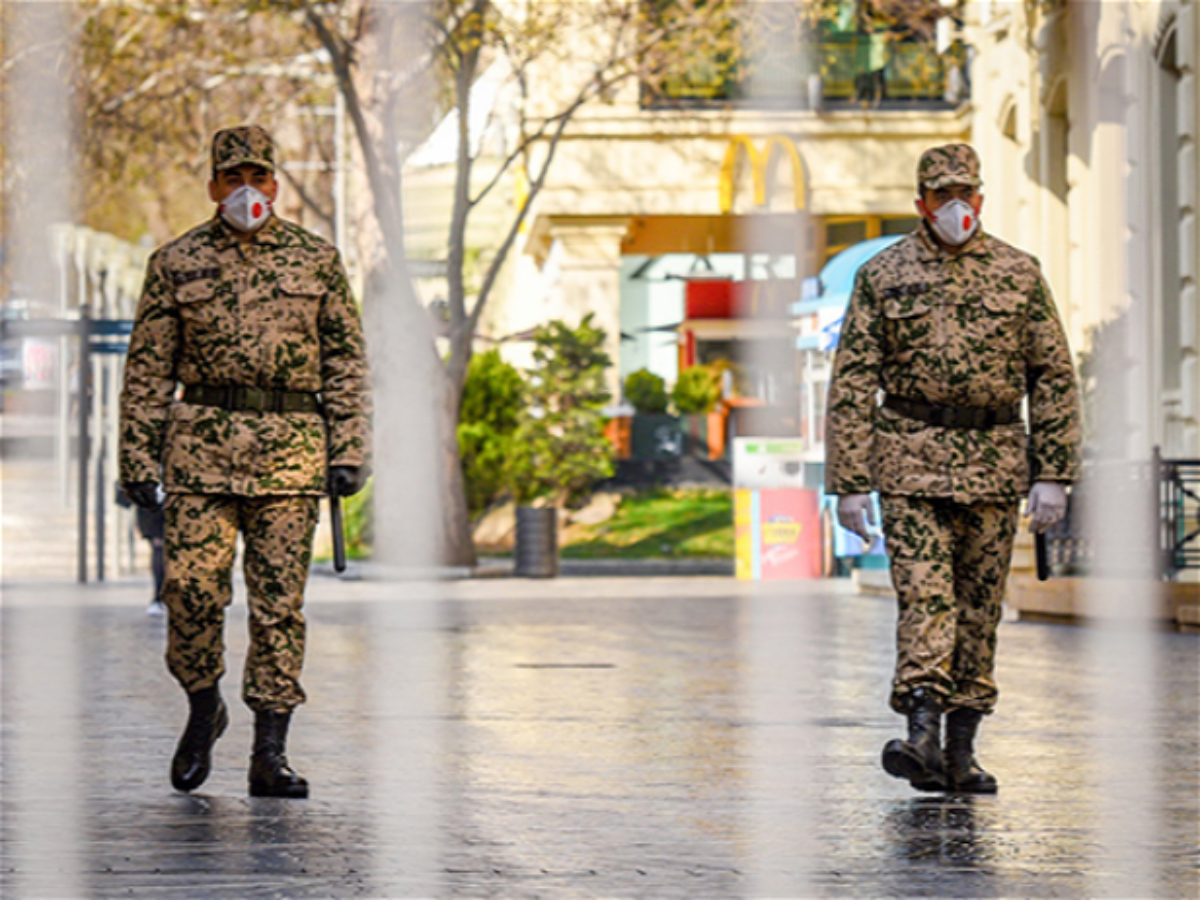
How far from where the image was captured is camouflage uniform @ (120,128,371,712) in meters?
7.21

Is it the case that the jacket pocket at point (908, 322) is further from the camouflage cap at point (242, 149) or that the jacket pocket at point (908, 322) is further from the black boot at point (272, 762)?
the black boot at point (272, 762)

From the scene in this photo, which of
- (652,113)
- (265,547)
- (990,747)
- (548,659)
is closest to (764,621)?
(548,659)

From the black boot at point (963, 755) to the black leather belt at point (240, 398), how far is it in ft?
7.15

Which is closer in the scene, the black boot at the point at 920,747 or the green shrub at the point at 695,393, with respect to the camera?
the black boot at the point at 920,747

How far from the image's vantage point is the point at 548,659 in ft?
43.1

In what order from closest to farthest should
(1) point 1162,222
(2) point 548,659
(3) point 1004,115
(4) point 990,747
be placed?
(4) point 990,747 → (2) point 548,659 → (1) point 1162,222 → (3) point 1004,115

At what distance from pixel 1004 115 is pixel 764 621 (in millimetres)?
11123

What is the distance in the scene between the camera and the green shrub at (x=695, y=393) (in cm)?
3406

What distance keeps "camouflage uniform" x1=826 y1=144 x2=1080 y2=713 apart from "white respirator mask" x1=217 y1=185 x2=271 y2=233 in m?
1.75

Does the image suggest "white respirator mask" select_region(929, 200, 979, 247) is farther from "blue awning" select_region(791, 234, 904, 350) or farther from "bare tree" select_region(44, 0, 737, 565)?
"bare tree" select_region(44, 0, 737, 565)

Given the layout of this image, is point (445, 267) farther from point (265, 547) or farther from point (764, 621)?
point (265, 547)

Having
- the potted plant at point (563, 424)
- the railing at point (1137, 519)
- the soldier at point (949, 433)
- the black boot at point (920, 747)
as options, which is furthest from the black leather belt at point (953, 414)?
the potted plant at point (563, 424)

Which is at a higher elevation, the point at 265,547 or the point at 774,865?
the point at 265,547

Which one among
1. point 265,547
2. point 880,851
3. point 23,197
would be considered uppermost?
point 23,197
